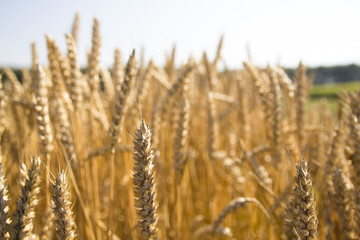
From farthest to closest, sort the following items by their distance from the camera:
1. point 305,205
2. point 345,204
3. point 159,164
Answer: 1. point 159,164
2. point 345,204
3. point 305,205

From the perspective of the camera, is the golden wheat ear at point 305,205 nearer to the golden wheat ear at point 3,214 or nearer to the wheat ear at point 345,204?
the wheat ear at point 345,204

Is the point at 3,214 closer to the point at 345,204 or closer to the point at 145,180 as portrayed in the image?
the point at 145,180

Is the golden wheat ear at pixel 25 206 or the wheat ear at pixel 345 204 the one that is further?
the wheat ear at pixel 345 204

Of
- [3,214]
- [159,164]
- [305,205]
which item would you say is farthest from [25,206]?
[159,164]

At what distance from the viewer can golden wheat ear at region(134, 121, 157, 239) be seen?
682 mm

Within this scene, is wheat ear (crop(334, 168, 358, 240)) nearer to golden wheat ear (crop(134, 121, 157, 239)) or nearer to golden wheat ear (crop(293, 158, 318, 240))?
golden wheat ear (crop(293, 158, 318, 240))

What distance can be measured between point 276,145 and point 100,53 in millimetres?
974

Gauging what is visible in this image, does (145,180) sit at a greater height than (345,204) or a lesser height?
greater

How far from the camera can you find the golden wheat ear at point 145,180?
0.68 metres

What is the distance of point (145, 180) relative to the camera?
706 millimetres

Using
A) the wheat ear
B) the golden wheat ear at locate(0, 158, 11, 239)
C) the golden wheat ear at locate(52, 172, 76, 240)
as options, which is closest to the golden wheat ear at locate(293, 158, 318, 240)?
the wheat ear

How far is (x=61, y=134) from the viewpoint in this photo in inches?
50.3

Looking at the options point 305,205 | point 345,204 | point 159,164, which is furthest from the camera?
point 159,164

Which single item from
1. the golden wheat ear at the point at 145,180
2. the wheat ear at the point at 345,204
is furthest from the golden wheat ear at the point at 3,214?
the wheat ear at the point at 345,204
